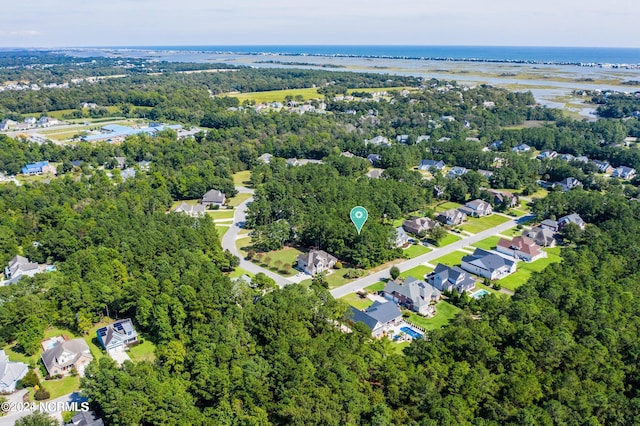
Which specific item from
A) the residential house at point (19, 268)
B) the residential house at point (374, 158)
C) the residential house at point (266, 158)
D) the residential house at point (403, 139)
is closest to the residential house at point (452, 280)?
the residential house at point (19, 268)

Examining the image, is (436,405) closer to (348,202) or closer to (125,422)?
(125,422)

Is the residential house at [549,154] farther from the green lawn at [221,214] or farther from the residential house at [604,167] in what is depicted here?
the green lawn at [221,214]

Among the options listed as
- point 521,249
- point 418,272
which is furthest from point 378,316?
point 521,249

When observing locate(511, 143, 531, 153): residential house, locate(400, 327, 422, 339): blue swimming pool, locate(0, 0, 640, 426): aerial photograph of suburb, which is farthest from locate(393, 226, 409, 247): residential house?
locate(511, 143, 531, 153): residential house

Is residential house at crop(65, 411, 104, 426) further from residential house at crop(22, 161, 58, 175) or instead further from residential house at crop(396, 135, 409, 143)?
residential house at crop(396, 135, 409, 143)

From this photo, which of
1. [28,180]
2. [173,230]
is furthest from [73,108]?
[173,230]

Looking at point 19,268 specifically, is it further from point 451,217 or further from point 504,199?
point 504,199
